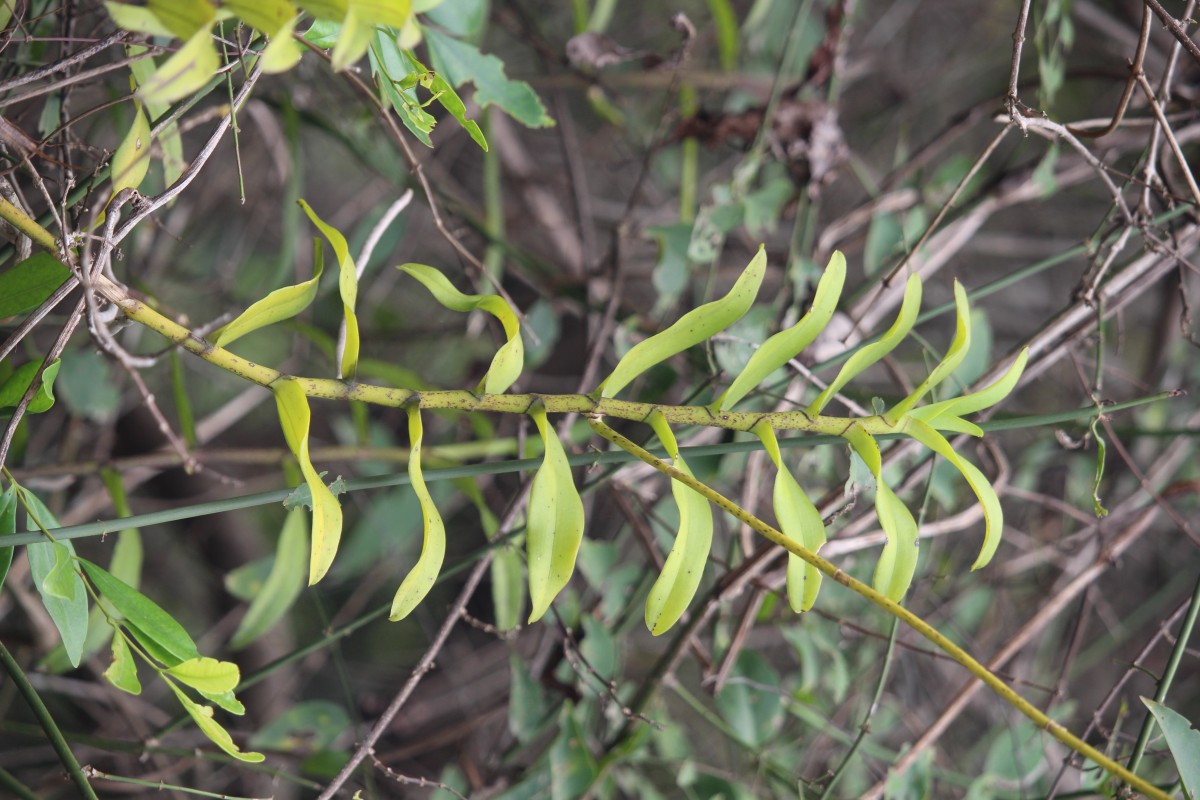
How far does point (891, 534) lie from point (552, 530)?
0.55 ft

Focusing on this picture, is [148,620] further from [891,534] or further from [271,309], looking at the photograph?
[891,534]

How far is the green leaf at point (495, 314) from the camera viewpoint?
0.40 metres

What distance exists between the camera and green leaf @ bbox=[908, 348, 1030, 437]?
1.35 feet

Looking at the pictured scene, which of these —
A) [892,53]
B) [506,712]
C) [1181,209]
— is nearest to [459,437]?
[506,712]

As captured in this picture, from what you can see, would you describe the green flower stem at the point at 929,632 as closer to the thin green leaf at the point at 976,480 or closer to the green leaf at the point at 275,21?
the thin green leaf at the point at 976,480

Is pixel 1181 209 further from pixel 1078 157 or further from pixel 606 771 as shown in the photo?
pixel 606 771

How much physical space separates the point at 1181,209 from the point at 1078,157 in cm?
30

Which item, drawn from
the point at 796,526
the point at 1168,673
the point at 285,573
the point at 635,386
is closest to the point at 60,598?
the point at 285,573

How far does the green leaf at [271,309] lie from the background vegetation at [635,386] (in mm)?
71

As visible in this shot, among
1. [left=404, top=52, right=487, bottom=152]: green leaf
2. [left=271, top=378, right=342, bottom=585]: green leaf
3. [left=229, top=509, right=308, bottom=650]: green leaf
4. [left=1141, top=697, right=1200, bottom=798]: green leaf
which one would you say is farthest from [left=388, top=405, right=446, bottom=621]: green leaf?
[left=1141, top=697, right=1200, bottom=798]: green leaf

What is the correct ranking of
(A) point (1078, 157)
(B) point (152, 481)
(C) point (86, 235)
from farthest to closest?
(B) point (152, 481) → (A) point (1078, 157) → (C) point (86, 235)

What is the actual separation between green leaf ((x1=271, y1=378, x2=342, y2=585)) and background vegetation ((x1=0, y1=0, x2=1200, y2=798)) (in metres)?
0.06

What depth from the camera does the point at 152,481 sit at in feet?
3.42

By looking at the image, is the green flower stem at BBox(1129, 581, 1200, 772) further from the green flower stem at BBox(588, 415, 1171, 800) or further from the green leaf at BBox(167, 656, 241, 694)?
the green leaf at BBox(167, 656, 241, 694)
